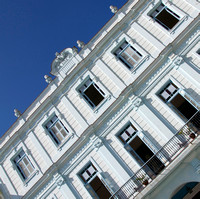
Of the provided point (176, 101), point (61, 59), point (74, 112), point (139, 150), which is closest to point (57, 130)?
point (74, 112)

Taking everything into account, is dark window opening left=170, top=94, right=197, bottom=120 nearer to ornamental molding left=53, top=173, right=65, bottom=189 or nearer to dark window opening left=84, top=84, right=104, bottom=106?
dark window opening left=84, top=84, right=104, bottom=106

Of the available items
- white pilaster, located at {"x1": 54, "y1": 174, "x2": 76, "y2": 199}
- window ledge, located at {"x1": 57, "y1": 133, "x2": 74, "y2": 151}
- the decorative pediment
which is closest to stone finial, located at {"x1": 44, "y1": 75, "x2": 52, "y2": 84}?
the decorative pediment

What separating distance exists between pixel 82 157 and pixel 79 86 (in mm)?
4447

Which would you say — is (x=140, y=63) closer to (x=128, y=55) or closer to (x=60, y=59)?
(x=128, y=55)

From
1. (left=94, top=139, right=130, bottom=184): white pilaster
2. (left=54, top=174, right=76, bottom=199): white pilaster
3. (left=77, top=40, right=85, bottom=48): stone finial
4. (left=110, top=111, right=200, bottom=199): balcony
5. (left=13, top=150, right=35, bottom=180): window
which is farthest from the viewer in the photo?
(left=77, top=40, right=85, bottom=48): stone finial

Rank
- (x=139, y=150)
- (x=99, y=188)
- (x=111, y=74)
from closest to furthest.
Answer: (x=139, y=150)
(x=99, y=188)
(x=111, y=74)

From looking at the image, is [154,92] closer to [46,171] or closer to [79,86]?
[79,86]

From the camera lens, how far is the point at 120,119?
13055 millimetres

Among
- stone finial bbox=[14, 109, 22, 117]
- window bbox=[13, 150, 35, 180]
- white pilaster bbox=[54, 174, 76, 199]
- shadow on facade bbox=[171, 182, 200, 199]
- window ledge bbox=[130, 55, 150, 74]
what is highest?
stone finial bbox=[14, 109, 22, 117]

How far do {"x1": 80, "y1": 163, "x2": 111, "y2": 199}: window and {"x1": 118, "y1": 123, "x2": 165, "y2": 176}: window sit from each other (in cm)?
208

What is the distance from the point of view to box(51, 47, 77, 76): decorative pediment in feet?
55.0

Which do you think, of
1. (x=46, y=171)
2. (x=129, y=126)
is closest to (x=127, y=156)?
(x=129, y=126)

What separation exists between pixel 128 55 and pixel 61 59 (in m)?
4.92

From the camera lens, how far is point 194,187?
38.9 ft
